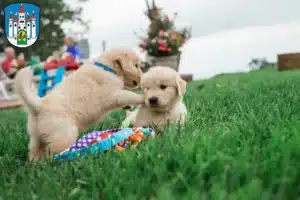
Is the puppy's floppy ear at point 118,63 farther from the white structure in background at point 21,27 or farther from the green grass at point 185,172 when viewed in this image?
the white structure in background at point 21,27

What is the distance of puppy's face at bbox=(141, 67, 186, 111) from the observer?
3115 millimetres

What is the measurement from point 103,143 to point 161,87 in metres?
0.80

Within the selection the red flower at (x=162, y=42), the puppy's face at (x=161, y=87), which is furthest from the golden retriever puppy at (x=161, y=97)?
the red flower at (x=162, y=42)

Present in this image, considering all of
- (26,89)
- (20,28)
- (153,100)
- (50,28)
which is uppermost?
(20,28)

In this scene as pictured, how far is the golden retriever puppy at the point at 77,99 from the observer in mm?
2785

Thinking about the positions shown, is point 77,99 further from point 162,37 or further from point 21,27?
point 162,37

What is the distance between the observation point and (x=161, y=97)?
3.10 metres

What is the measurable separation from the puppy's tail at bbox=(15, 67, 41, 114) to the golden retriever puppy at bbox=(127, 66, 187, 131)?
77 cm

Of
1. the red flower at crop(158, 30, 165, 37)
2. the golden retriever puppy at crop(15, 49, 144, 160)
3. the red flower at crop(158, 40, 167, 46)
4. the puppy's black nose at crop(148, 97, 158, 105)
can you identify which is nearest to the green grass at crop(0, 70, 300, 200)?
the golden retriever puppy at crop(15, 49, 144, 160)

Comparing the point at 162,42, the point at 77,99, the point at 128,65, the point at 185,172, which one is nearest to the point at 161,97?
the point at 128,65

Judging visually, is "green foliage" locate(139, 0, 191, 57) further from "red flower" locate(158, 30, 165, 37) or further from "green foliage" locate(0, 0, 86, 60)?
"green foliage" locate(0, 0, 86, 60)

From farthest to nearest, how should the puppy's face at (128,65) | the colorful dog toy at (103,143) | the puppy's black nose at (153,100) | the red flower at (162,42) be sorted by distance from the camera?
1. the red flower at (162,42)
2. the puppy's face at (128,65)
3. the puppy's black nose at (153,100)
4. the colorful dog toy at (103,143)

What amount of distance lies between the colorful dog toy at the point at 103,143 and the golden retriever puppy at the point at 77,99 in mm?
179

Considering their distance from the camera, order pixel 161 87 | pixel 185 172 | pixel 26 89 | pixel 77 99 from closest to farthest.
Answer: pixel 185 172
pixel 26 89
pixel 77 99
pixel 161 87
